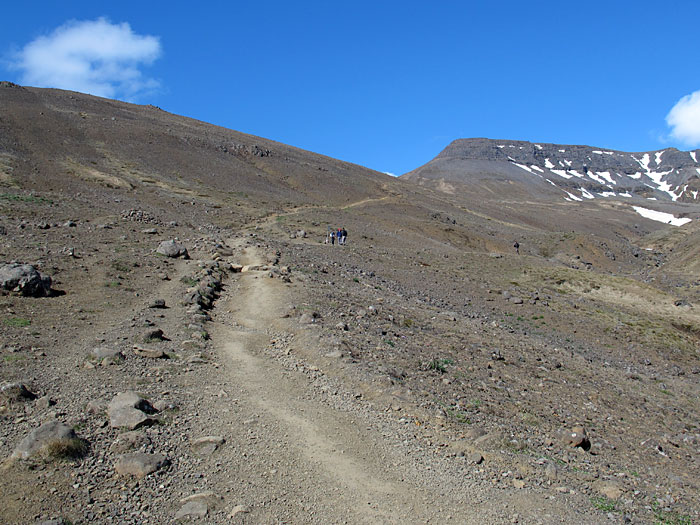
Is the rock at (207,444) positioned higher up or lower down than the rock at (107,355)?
lower down

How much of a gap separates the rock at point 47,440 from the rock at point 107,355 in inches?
107

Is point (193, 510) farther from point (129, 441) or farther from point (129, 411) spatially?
point (129, 411)

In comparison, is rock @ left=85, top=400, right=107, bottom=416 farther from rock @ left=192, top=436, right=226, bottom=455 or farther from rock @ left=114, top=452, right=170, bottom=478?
rock @ left=192, top=436, right=226, bottom=455

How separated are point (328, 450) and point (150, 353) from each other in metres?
4.49

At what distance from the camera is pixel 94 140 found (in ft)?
194

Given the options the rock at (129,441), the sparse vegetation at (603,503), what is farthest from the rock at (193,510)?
the sparse vegetation at (603,503)

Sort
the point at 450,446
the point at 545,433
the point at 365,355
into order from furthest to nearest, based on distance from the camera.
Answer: the point at 365,355 → the point at 545,433 → the point at 450,446

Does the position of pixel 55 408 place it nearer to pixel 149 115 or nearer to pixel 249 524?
pixel 249 524

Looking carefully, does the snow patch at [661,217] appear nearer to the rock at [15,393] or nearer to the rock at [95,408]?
the rock at [95,408]

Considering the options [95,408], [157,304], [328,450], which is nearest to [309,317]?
[157,304]

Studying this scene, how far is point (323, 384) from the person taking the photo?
969 centimetres

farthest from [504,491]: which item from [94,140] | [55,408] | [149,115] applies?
[149,115]

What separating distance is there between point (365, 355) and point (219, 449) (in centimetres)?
474

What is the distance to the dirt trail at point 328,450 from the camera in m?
6.29
